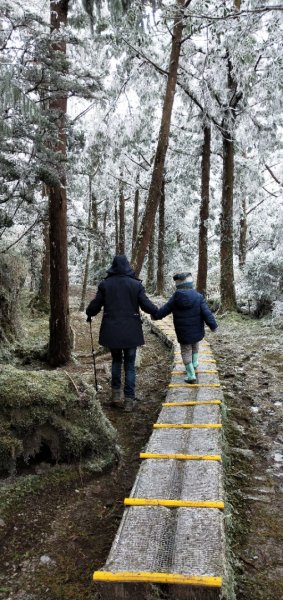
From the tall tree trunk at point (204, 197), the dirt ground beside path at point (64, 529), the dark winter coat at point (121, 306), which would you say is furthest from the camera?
the tall tree trunk at point (204, 197)

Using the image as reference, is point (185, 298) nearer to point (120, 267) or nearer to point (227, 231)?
point (120, 267)

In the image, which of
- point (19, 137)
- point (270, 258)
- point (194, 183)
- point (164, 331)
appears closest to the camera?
point (19, 137)

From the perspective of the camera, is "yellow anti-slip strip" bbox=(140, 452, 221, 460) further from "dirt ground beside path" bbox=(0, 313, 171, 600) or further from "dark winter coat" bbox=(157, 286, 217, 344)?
"dark winter coat" bbox=(157, 286, 217, 344)

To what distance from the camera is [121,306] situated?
575 cm

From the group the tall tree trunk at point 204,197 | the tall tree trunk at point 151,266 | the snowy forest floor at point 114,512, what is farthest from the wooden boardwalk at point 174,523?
the tall tree trunk at point 151,266

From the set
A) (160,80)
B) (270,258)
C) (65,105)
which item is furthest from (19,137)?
(270,258)

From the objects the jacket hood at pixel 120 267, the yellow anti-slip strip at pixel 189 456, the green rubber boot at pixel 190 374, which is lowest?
the yellow anti-slip strip at pixel 189 456

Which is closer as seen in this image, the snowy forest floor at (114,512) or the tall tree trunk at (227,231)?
the snowy forest floor at (114,512)

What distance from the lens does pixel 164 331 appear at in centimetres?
1057

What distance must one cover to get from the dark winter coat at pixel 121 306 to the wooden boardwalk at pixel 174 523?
131 centimetres

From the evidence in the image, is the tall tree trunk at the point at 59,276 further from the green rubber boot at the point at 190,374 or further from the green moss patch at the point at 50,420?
the green moss patch at the point at 50,420

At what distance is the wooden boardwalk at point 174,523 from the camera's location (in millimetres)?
2275

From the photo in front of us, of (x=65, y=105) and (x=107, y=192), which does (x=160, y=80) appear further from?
(x=107, y=192)

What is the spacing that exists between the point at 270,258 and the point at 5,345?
8.54m
